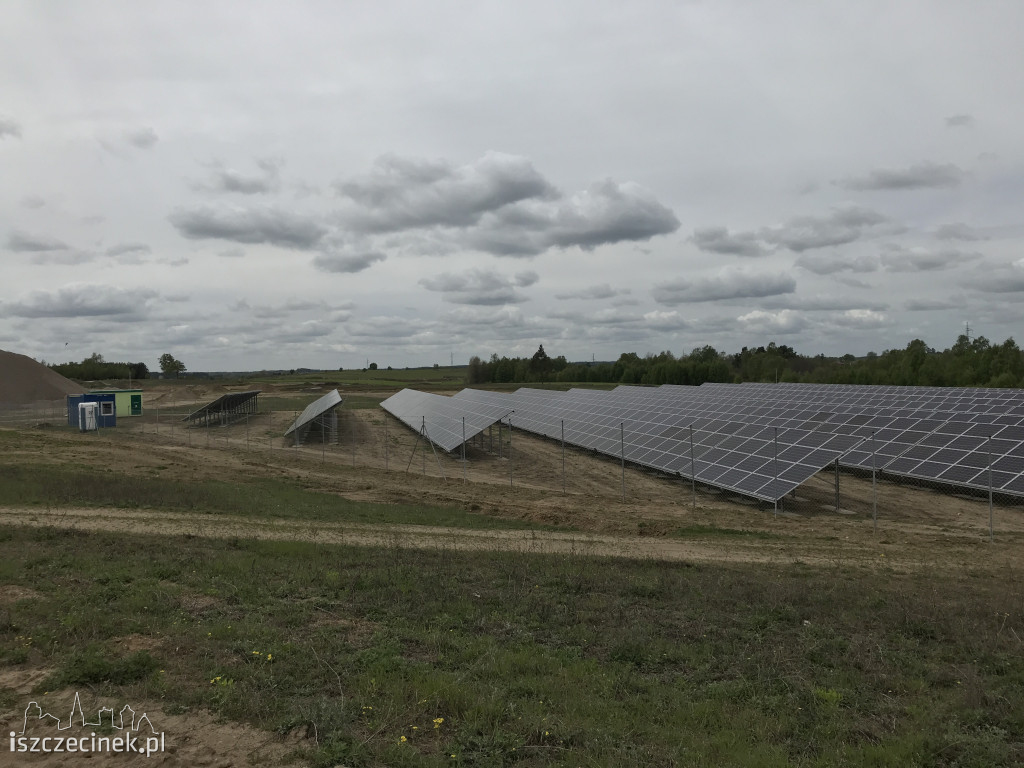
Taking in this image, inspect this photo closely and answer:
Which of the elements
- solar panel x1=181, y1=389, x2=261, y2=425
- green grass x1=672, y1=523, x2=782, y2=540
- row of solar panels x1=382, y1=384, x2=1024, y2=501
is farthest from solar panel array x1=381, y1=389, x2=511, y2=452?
green grass x1=672, y1=523, x2=782, y2=540

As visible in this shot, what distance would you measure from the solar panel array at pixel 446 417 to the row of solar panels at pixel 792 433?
5.6 inches

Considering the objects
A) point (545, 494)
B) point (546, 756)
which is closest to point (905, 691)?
point (546, 756)

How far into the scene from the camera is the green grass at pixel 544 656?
18.4 ft

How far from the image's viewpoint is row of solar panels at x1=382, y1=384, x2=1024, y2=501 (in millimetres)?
22016

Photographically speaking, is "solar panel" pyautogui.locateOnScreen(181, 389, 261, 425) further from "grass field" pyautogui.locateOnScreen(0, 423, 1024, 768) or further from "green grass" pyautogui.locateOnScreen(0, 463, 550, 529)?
"grass field" pyautogui.locateOnScreen(0, 423, 1024, 768)

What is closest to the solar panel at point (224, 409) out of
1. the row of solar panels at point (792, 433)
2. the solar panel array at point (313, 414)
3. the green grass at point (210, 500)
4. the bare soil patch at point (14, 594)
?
the solar panel array at point (313, 414)

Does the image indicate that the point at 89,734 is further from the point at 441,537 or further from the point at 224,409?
the point at 224,409

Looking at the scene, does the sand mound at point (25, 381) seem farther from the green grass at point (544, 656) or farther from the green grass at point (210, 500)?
the green grass at point (544, 656)

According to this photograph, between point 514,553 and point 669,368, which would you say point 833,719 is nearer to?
point 514,553

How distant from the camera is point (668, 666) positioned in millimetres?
7496

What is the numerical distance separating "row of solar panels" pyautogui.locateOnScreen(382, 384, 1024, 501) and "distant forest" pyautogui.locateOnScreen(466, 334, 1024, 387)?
104 feet

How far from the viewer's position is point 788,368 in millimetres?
105938

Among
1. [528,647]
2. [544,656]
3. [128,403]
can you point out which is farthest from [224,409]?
[544,656]

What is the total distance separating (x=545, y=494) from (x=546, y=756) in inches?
776
